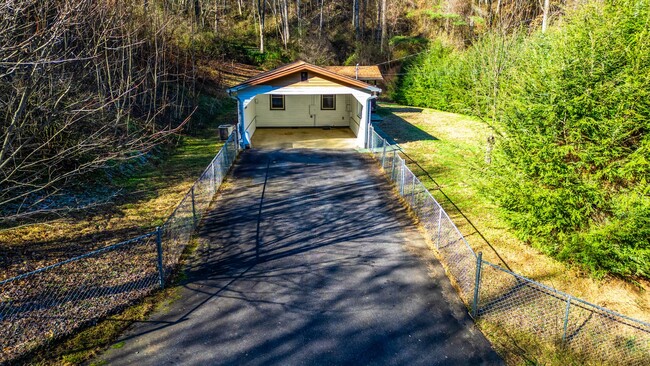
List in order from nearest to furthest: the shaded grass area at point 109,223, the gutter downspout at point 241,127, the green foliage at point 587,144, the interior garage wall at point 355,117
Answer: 1. the green foliage at point 587,144
2. the shaded grass area at point 109,223
3. the gutter downspout at point 241,127
4. the interior garage wall at point 355,117

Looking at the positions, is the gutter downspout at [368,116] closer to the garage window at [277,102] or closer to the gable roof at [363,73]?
the garage window at [277,102]

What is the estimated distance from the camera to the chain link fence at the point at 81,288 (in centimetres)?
661

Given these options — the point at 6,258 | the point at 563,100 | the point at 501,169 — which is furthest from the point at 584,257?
the point at 6,258

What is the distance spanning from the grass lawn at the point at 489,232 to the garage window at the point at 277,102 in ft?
22.9

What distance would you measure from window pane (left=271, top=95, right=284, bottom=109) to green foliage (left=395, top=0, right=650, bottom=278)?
15.6 meters

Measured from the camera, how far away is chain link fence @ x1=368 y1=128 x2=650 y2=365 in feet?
22.9

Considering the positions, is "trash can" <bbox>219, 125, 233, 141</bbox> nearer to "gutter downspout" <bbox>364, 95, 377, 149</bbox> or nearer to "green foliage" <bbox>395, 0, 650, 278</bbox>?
"gutter downspout" <bbox>364, 95, 377, 149</bbox>

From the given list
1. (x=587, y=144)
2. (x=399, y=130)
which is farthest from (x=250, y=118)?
(x=587, y=144)

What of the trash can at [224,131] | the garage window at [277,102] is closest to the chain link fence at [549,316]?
the trash can at [224,131]

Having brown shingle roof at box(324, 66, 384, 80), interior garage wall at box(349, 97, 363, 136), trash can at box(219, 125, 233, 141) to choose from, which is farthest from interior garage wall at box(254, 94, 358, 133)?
brown shingle roof at box(324, 66, 384, 80)

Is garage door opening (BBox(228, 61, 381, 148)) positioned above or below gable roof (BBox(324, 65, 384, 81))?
below

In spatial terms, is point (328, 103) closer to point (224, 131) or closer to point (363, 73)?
point (224, 131)

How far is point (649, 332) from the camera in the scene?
7.22m

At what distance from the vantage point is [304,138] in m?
21.7
